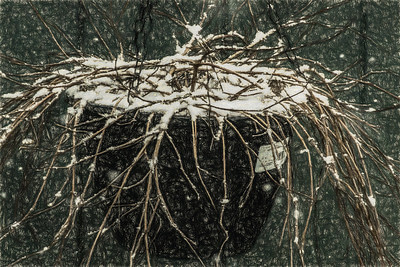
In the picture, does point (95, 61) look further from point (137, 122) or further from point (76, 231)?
point (76, 231)

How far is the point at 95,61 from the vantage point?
2.52 ft

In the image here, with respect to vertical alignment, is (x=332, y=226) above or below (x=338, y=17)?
below

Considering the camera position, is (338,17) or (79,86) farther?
(338,17)

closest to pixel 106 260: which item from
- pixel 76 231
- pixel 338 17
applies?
pixel 76 231

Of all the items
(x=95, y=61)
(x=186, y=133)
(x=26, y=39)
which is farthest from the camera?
(x=26, y=39)

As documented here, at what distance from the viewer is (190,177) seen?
0.62 meters

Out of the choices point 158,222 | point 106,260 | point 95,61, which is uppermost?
point 95,61

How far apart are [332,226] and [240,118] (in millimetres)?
704

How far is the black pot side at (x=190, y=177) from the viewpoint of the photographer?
615 mm

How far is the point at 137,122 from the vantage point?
62cm

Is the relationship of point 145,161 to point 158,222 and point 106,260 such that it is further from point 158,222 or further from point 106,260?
point 106,260

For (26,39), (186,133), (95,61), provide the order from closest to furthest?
(186,133), (95,61), (26,39)

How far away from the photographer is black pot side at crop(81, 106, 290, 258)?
2.02 ft

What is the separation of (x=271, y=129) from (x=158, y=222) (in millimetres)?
185
